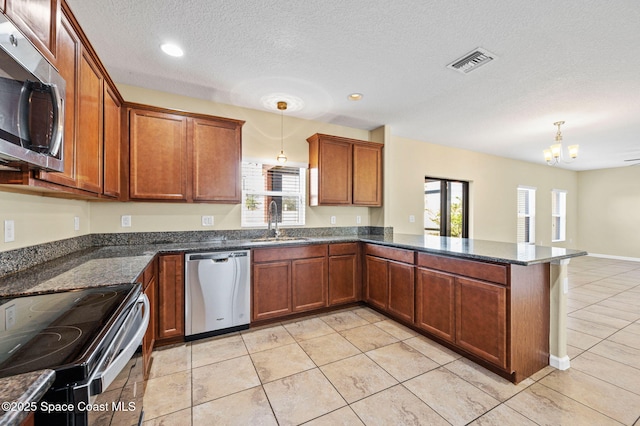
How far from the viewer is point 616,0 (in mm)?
1723

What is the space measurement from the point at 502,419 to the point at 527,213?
666cm

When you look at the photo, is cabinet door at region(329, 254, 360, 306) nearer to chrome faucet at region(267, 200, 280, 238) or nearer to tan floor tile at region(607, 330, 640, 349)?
chrome faucet at region(267, 200, 280, 238)

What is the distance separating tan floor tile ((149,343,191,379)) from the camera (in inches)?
85.9

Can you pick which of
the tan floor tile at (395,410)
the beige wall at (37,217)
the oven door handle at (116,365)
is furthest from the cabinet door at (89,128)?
the tan floor tile at (395,410)

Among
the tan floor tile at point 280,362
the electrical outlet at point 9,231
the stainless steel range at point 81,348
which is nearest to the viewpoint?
the stainless steel range at point 81,348

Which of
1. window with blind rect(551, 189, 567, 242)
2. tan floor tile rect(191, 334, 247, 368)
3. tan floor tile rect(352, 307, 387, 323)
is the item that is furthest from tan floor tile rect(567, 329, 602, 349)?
window with blind rect(551, 189, 567, 242)

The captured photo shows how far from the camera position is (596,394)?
192cm

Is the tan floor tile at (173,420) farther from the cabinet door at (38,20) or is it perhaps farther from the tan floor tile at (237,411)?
the cabinet door at (38,20)

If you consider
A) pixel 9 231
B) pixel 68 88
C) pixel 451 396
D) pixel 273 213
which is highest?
pixel 68 88

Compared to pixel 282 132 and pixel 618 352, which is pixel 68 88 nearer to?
pixel 282 132

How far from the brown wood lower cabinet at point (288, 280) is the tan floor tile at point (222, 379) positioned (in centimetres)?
72

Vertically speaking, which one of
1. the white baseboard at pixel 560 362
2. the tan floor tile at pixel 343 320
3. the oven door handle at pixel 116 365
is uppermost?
the oven door handle at pixel 116 365

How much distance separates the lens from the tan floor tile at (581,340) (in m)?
2.63

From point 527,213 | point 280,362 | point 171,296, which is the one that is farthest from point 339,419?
point 527,213
